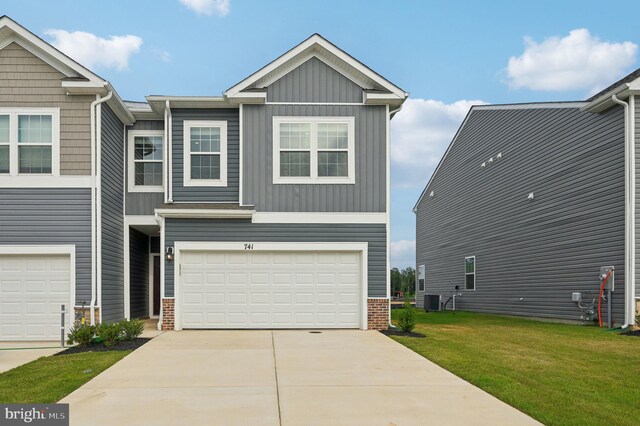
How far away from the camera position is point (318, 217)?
15039 mm

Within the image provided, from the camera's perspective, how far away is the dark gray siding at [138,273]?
17047 millimetres

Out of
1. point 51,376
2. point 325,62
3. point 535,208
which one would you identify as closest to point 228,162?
point 325,62

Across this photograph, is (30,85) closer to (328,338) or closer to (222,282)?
(222,282)

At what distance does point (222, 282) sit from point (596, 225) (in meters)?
10.1

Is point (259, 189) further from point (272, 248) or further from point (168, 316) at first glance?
point (168, 316)

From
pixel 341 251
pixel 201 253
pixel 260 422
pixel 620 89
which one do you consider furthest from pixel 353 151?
pixel 260 422

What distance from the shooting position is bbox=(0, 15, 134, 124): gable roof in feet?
44.9

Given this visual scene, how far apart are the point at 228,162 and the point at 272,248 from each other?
2.50m

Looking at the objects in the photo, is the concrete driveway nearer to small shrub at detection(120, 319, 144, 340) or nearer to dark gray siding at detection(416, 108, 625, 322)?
small shrub at detection(120, 319, 144, 340)

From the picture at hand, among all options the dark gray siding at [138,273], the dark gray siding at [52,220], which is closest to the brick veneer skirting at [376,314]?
the dark gray siding at [52,220]

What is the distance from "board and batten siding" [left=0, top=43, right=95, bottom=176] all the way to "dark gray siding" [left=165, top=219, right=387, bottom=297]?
2.57 metres

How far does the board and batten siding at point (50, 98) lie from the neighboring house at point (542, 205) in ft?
41.9

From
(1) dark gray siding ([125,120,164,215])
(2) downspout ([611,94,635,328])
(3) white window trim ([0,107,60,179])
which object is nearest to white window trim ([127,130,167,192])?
(1) dark gray siding ([125,120,164,215])

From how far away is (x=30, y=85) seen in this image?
1395 cm
